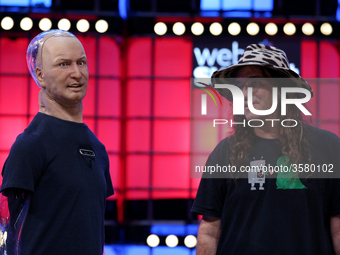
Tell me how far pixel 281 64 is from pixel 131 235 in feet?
9.79

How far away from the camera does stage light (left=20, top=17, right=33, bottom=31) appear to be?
428 cm

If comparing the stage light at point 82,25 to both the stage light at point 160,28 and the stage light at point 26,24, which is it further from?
the stage light at point 160,28

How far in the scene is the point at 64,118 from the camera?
4.92ft

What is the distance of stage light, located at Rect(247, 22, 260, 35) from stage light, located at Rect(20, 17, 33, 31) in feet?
6.72

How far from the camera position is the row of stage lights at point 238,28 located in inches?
172

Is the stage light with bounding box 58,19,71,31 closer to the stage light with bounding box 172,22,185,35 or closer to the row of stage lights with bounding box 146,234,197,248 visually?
the stage light with bounding box 172,22,185,35

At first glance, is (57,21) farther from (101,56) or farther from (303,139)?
(303,139)

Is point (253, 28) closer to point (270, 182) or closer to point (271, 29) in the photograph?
point (271, 29)

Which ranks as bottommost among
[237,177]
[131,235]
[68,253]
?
[131,235]

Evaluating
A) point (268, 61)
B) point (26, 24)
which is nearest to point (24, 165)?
point (268, 61)

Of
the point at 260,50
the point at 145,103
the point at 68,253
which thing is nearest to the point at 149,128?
the point at 145,103

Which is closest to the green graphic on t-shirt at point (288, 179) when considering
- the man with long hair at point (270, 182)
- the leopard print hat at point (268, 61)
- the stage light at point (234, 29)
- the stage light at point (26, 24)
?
the man with long hair at point (270, 182)

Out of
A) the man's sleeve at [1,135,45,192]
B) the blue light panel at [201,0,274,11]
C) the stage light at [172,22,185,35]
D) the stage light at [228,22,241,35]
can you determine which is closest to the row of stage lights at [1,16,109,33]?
the stage light at [172,22,185,35]

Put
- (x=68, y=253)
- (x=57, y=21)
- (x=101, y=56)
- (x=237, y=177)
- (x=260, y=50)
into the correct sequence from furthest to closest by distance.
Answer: (x=101, y=56) → (x=57, y=21) → (x=260, y=50) → (x=237, y=177) → (x=68, y=253)
